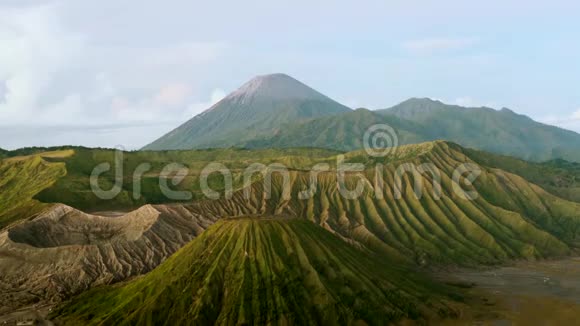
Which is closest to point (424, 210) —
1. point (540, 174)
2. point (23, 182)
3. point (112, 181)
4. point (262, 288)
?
point (540, 174)

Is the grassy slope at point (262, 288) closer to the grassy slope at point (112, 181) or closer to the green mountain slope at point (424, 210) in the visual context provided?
the green mountain slope at point (424, 210)

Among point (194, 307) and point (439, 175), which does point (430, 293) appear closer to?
point (194, 307)

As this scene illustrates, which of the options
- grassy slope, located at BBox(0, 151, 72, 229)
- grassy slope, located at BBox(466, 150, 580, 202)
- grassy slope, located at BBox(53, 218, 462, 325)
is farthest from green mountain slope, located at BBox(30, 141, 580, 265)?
grassy slope, located at BBox(53, 218, 462, 325)

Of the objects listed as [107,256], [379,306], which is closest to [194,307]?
[379,306]

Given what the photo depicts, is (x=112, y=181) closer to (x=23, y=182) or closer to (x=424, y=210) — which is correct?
(x=23, y=182)

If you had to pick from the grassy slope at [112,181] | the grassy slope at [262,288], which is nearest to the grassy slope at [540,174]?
the grassy slope at [112,181]

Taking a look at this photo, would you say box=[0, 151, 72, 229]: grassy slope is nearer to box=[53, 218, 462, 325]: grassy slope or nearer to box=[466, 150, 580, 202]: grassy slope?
box=[53, 218, 462, 325]: grassy slope
